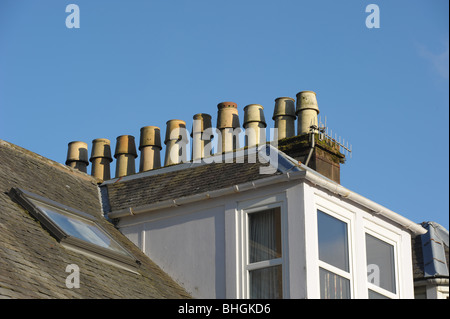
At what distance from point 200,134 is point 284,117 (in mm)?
1939

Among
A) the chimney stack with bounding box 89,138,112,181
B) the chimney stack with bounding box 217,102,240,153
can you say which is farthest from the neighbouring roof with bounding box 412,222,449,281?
the chimney stack with bounding box 89,138,112,181

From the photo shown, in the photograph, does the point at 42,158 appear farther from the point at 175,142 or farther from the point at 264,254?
the point at 264,254

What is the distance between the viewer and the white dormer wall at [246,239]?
12227 millimetres

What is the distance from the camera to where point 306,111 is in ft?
61.8

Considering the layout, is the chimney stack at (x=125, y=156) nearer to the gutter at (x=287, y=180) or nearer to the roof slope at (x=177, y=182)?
the roof slope at (x=177, y=182)

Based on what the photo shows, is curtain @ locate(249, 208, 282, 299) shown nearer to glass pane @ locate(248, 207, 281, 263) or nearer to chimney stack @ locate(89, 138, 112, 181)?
glass pane @ locate(248, 207, 281, 263)

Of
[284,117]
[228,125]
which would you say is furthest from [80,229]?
[284,117]

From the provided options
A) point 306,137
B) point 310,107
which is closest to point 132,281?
point 306,137

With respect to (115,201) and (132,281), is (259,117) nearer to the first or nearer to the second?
(115,201)

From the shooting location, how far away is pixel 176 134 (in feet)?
63.4

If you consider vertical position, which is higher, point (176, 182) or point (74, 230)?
point (176, 182)

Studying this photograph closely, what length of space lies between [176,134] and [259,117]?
1974 millimetres

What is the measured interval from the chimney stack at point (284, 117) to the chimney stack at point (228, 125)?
914 mm

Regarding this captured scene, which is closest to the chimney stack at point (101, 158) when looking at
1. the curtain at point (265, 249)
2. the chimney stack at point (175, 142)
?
the chimney stack at point (175, 142)
